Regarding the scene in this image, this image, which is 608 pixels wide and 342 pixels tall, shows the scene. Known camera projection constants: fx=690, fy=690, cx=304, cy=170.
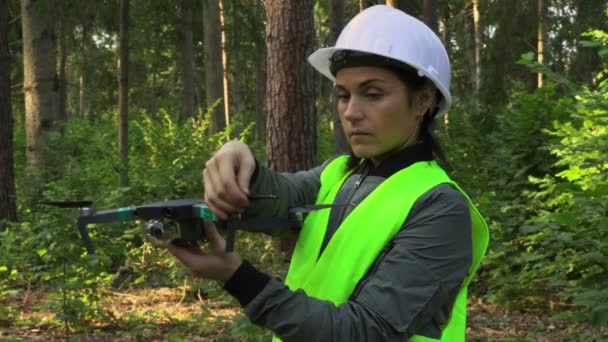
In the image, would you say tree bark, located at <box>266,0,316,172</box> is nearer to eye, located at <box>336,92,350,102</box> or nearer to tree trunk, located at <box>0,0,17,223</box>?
tree trunk, located at <box>0,0,17,223</box>

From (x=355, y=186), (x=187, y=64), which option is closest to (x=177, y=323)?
(x=355, y=186)

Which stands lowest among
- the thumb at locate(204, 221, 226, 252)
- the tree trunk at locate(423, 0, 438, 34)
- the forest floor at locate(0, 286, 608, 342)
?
the forest floor at locate(0, 286, 608, 342)

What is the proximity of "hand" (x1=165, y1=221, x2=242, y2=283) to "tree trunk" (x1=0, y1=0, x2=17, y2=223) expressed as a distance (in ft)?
28.5

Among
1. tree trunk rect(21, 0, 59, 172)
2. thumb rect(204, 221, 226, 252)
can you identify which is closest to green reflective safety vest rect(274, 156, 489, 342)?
thumb rect(204, 221, 226, 252)

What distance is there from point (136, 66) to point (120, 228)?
21.4 metres

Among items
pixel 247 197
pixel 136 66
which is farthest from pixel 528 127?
pixel 136 66

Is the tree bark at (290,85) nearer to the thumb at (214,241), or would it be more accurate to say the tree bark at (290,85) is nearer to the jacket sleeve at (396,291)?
the jacket sleeve at (396,291)

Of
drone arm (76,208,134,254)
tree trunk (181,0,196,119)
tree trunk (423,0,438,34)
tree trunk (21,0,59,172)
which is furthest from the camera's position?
tree trunk (181,0,196,119)

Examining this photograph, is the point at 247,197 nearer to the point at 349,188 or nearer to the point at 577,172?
the point at 349,188

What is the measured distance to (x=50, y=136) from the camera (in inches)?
377

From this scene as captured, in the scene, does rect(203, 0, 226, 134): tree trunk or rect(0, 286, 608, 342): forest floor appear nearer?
rect(0, 286, 608, 342): forest floor

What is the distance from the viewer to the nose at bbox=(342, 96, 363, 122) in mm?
1772

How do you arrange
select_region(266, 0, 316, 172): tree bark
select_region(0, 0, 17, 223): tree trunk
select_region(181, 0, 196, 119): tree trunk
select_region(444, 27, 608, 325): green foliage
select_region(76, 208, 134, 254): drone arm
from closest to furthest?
1. select_region(76, 208, 134, 254): drone arm
2. select_region(444, 27, 608, 325): green foliage
3. select_region(266, 0, 316, 172): tree bark
4. select_region(0, 0, 17, 223): tree trunk
5. select_region(181, 0, 196, 119): tree trunk

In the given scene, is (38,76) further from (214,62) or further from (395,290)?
(395,290)
